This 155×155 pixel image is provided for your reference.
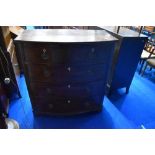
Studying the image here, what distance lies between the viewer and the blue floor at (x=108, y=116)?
1745mm

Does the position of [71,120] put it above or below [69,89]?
below

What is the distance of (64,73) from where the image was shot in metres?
1.41

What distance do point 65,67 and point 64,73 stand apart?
78mm

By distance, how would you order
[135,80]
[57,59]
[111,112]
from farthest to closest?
[135,80] < [111,112] < [57,59]

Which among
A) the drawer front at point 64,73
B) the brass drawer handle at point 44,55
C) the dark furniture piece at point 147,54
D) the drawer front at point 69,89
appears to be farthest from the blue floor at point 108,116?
the brass drawer handle at point 44,55

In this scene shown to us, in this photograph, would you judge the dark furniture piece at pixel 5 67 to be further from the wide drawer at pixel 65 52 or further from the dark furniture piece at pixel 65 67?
the wide drawer at pixel 65 52

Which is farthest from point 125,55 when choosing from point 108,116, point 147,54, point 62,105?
point 147,54

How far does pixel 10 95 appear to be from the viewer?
6.84 feet

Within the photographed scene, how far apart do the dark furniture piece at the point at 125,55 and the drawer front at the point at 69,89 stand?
18.8 inches

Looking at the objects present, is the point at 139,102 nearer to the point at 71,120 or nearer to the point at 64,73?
the point at 71,120
